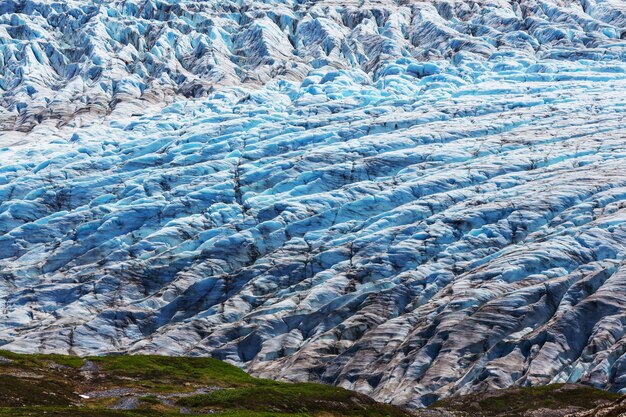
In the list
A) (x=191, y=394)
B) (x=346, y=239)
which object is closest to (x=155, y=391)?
Result: (x=191, y=394)

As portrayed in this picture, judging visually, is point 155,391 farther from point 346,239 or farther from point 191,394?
point 346,239

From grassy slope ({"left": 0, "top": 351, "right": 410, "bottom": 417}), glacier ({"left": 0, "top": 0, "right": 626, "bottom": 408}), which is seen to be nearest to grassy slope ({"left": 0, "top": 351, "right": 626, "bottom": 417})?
grassy slope ({"left": 0, "top": 351, "right": 410, "bottom": 417})

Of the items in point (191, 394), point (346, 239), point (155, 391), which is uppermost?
point (191, 394)

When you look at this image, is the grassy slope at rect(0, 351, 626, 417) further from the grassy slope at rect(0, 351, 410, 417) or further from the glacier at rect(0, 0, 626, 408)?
the glacier at rect(0, 0, 626, 408)

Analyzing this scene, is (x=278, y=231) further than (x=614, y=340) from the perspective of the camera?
Yes

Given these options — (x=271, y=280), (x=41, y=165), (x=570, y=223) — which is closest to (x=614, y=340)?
(x=570, y=223)

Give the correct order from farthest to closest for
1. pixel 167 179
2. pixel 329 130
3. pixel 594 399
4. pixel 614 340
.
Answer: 1. pixel 329 130
2. pixel 167 179
3. pixel 614 340
4. pixel 594 399

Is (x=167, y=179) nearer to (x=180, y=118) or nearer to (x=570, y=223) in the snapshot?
(x=180, y=118)
